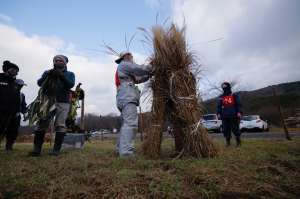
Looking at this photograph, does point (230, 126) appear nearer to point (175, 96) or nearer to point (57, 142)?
point (175, 96)

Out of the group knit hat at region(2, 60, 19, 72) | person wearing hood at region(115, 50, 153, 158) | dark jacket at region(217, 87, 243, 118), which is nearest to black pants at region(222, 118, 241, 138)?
dark jacket at region(217, 87, 243, 118)

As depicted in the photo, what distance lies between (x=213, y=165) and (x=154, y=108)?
48.2 inches

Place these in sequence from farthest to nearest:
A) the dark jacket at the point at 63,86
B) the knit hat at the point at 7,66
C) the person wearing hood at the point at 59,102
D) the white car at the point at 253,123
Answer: the white car at the point at 253,123, the knit hat at the point at 7,66, the dark jacket at the point at 63,86, the person wearing hood at the point at 59,102

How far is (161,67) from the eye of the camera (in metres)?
2.80

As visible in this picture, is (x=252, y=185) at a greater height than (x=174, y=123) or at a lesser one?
lesser

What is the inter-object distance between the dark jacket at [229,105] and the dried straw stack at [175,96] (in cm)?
185

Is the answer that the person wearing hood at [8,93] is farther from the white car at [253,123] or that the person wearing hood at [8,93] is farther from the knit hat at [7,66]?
the white car at [253,123]

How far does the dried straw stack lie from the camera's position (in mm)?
2514

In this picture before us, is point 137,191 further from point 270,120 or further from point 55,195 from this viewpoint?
point 270,120

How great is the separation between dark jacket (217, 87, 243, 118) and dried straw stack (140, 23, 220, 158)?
6.07 ft

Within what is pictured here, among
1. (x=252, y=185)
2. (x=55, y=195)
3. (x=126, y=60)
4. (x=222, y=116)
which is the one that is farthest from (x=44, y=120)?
(x=222, y=116)

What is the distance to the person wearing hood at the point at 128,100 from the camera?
108 inches

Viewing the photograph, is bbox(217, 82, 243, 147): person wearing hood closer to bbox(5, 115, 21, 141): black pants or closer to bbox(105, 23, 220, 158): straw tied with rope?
bbox(105, 23, 220, 158): straw tied with rope

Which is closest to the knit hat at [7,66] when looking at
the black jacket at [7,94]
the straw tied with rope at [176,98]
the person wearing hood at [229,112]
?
the black jacket at [7,94]
